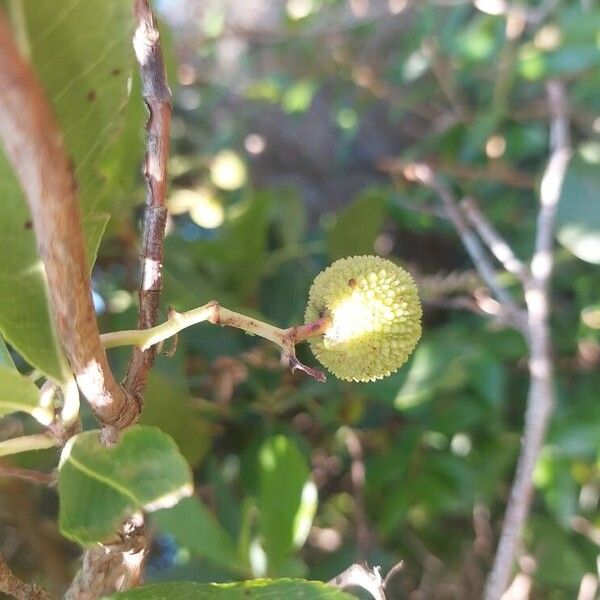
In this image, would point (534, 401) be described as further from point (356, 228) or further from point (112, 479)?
point (112, 479)

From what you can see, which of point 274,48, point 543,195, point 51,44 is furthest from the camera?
point 274,48

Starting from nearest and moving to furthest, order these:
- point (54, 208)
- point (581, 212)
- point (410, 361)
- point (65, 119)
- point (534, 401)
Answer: point (54, 208)
point (65, 119)
point (534, 401)
point (410, 361)
point (581, 212)

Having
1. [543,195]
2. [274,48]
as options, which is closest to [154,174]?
[543,195]

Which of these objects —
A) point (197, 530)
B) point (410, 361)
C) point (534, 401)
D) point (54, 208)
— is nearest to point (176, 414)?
point (197, 530)

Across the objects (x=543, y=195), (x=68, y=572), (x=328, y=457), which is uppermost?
(x=543, y=195)

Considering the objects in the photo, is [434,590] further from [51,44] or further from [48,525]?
[51,44]

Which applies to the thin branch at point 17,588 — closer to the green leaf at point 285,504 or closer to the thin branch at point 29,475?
the thin branch at point 29,475

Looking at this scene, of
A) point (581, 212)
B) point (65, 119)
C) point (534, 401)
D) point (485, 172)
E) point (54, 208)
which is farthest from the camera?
point (485, 172)
